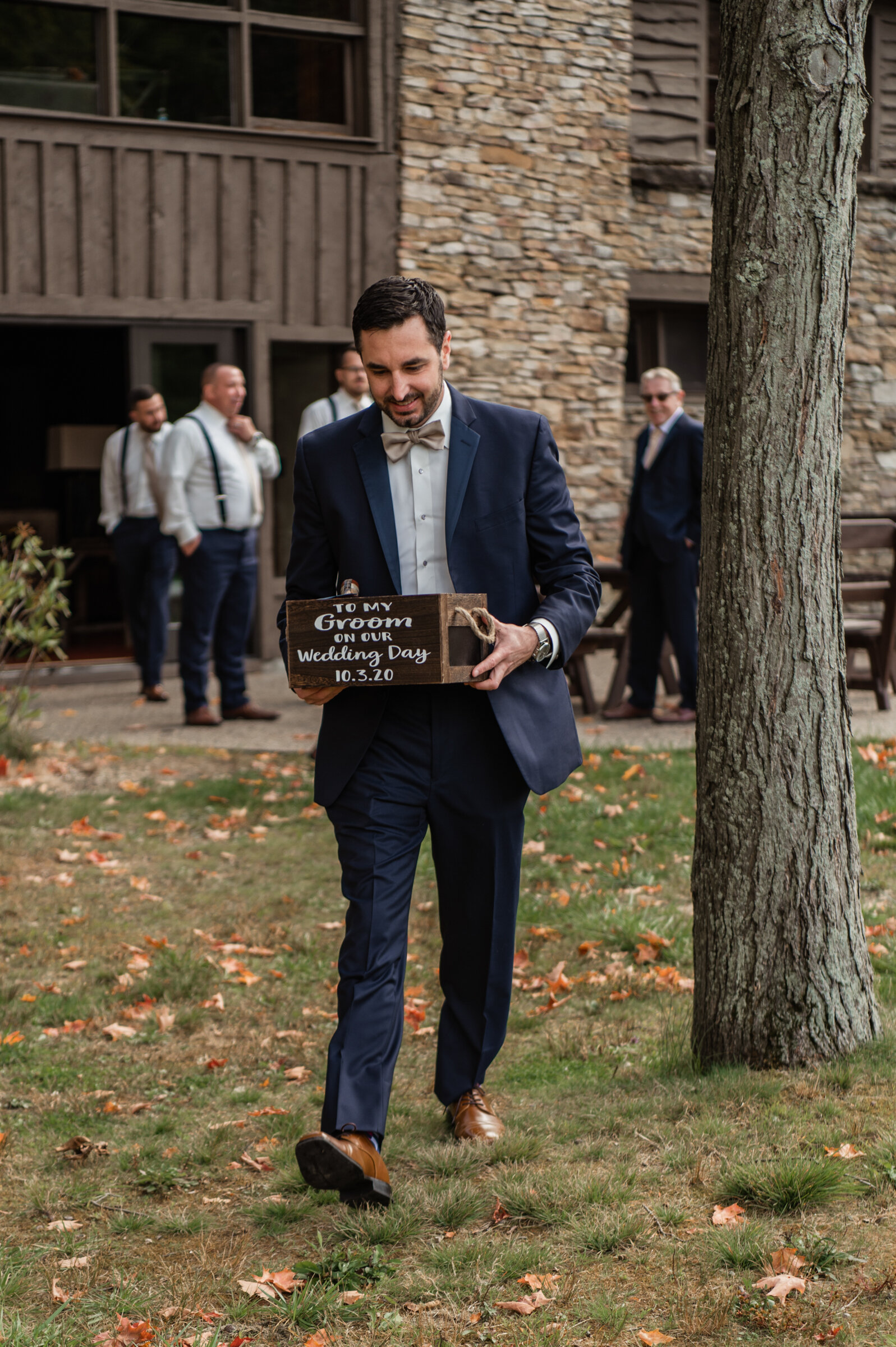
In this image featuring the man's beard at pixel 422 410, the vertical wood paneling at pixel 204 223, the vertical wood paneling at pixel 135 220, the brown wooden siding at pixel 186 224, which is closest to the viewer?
the man's beard at pixel 422 410

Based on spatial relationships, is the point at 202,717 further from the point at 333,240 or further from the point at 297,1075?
the point at 297,1075

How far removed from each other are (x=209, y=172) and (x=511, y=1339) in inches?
399

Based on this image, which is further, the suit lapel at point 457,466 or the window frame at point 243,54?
the window frame at point 243,54

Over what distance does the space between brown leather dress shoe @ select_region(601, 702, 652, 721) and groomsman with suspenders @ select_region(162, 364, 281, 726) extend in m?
2.23

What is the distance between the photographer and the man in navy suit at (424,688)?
3.19 m

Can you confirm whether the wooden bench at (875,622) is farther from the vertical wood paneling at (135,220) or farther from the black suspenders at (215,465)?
the vertical wood paneling at (135,220)

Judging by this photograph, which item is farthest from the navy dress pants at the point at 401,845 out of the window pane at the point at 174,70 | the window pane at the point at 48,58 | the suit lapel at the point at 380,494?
the window pane at the point at 174,70

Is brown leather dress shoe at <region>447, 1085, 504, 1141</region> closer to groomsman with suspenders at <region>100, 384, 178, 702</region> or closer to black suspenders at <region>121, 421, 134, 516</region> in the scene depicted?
groomsman with suspenders at <region>100, 384, 178, 702</region>

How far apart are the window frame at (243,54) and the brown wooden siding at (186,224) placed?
162mm

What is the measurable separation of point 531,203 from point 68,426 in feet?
16.9

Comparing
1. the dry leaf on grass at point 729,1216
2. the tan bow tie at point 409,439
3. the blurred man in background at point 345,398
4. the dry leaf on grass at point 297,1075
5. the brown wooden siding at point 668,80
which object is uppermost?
the brown wooden siding at point 668,80

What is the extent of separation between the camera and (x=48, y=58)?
10.7m

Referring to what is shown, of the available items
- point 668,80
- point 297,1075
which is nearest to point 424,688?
point 297,1075

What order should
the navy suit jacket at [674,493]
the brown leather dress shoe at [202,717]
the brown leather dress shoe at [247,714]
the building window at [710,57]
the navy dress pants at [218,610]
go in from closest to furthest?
the navy suit jacket at [674,493]
the navy dress pants at [218,610]
the brown leather dress shoe at [202,717]
the brown leather dress shoe at [247,714]
the building window at [710,57]
